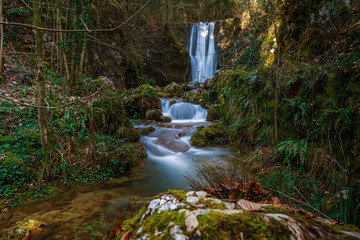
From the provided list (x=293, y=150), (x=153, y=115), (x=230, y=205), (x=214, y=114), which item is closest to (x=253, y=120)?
(x=293, y=150)

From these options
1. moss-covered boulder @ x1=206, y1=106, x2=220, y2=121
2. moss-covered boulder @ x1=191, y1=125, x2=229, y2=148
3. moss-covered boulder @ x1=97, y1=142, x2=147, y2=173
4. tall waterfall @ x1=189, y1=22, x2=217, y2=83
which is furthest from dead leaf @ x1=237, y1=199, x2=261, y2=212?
tall waterfall @ x1=189, y1=22, x2=217, y2=83

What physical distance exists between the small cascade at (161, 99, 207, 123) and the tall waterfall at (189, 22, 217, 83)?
8.17 m

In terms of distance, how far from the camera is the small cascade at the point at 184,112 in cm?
1008

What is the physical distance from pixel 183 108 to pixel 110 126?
5964mm

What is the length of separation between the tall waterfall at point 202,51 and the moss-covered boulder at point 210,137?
12.8m

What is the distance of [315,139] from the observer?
9.53ft

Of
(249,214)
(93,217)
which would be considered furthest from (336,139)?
(93,217)

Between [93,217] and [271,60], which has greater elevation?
[271,60]

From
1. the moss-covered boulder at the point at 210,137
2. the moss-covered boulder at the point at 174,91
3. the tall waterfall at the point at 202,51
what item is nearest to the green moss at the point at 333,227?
the moss-covered boulder at the point at 210,137

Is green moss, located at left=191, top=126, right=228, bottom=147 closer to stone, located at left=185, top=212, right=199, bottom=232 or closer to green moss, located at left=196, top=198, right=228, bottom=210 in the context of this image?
green moss, located at left=196, top=198, right=228, bottom=210

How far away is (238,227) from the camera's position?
776mm

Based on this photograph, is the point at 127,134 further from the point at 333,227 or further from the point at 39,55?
the point at 333,227

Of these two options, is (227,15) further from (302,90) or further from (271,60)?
(302,90)

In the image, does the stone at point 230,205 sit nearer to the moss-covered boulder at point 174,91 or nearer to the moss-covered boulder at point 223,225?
the moss-covered boulder at point 223,225
